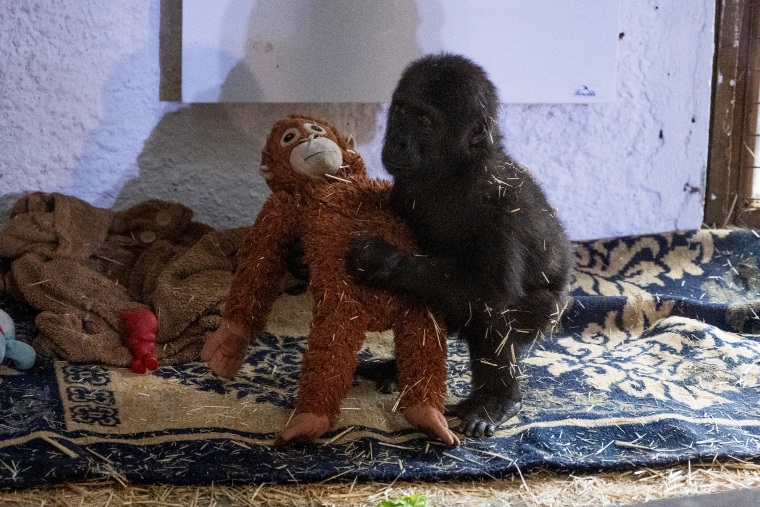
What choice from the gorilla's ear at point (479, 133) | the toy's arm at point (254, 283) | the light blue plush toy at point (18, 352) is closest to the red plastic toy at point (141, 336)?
the light blue plush toy at point (18, 352)

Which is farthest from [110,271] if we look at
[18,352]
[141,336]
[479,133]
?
[479,133]

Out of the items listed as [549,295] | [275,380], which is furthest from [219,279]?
[549,295]

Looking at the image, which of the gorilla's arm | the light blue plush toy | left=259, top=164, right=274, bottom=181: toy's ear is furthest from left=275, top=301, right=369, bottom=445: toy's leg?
the light blue plush toy

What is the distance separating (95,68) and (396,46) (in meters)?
1.25

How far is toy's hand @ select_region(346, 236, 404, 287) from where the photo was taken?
249 centimetres

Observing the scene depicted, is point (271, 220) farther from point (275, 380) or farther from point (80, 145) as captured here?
point (80, 145)

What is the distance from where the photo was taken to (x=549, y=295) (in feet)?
9.37

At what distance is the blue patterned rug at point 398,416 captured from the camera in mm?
2324

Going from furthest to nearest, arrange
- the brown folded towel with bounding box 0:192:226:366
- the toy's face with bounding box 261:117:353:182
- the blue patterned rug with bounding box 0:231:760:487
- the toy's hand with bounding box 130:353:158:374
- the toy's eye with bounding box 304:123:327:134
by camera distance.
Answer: the brown folded towel with bounding box 0:192:226:366
the toy's hand with bounding box 130:353:158:374
the toy's eye with bounding box 304:123:327:134
the toy's face with bounding box 261:117:353:182
the blue patterned rug with bounding box 0:231:760:487

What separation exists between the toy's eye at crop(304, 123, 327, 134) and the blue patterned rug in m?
0.86

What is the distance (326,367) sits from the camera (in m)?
2.46

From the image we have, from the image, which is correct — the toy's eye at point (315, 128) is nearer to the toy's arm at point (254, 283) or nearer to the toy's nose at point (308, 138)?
the toy's nose at point (308, 138)

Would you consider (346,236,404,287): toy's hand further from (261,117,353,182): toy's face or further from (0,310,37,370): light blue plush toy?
(0,310,37,370): light blue plush toy

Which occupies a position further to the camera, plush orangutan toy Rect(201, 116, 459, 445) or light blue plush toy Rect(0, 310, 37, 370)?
light blue plush toy Rect(0, 310, 37, 370)
